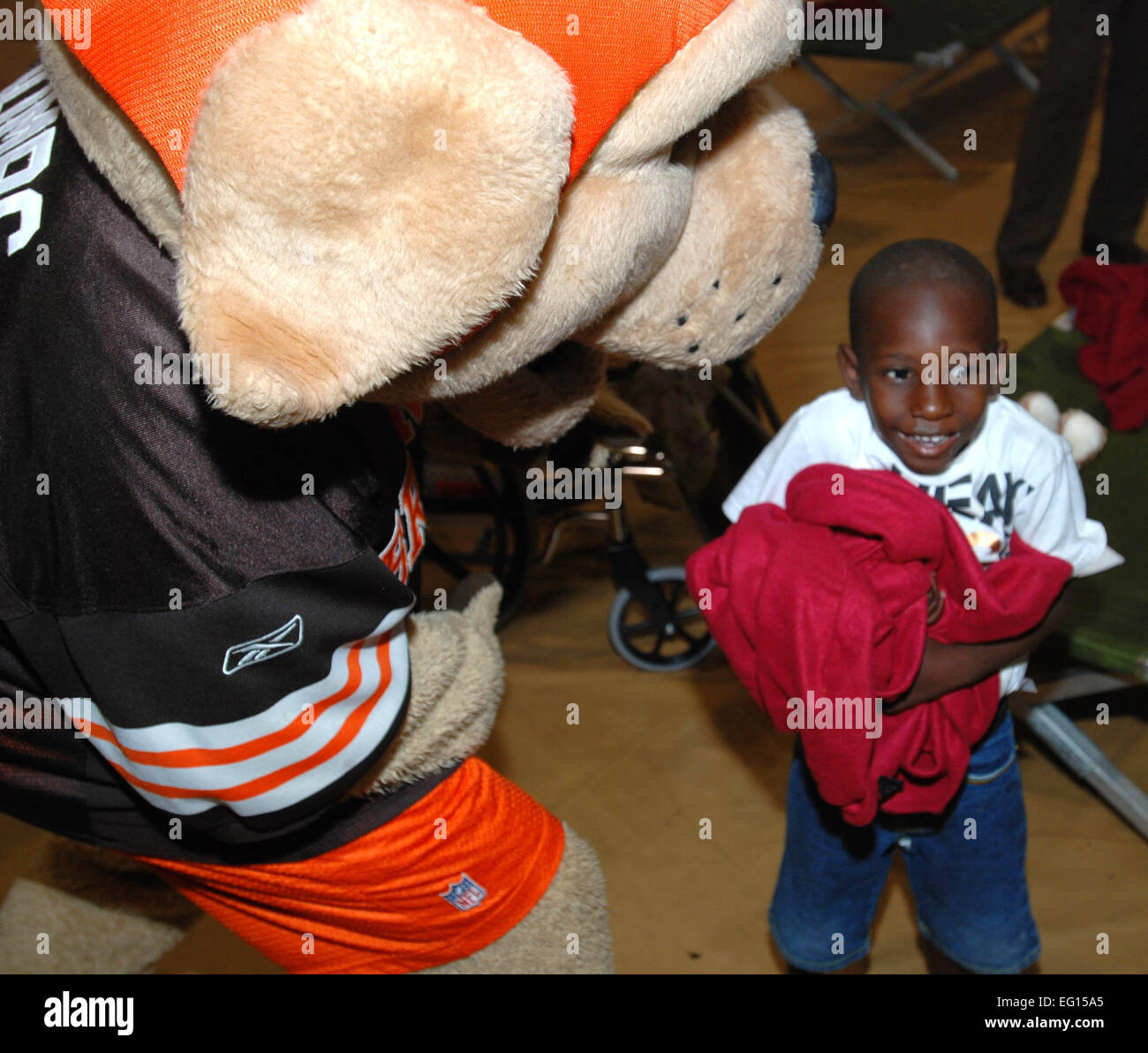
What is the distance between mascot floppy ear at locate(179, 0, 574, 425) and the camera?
2.53 ft

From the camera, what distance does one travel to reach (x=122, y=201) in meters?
1.02

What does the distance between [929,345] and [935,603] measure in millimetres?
328

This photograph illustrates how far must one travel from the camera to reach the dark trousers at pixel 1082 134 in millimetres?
3746

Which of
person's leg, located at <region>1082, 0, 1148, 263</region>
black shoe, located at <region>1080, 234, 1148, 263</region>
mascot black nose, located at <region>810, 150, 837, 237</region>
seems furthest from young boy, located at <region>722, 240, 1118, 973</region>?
black shoe, located at <region>1080, 234, 1148, 263</region>

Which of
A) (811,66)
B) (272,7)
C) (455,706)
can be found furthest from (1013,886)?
(811,66)

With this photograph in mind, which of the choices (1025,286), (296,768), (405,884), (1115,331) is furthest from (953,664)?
(1025,286)

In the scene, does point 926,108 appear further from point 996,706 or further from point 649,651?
point 996,706

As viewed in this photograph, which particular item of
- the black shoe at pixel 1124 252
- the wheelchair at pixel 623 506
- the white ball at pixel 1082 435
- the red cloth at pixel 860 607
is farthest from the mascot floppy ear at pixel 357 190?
the black shoe at pixel 1124 252

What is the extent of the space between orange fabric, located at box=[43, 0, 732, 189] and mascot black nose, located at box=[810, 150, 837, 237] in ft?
1.12

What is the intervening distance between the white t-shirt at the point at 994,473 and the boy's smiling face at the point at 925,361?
6cm

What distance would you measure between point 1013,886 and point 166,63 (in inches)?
59.7

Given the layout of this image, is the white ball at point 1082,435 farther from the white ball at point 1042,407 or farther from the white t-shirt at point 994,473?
the white t-shirt at point 994,473

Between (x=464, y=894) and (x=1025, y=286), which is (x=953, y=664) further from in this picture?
(x=1025, y=286)

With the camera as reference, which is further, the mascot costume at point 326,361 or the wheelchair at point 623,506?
the wheelchair at point 623,506
